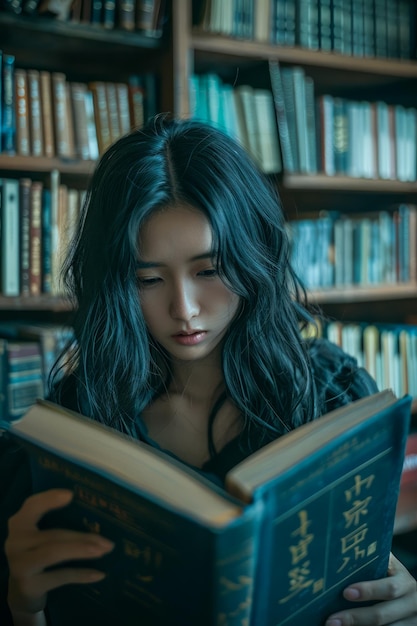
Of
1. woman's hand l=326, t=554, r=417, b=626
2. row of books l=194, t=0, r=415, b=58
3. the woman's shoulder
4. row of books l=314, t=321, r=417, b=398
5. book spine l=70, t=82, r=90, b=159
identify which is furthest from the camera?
row of books l=314, t=321, r=417, b=398

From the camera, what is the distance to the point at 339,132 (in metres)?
1.77

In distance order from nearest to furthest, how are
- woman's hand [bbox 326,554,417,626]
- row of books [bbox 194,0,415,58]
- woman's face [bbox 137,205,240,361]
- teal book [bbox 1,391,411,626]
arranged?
teal book [bbox 1,391,411,626], woman's hand [bbox 326,554,417,626], woman's face [bbox 137,205,240,361], row of books [bbox 194,0,415,58]

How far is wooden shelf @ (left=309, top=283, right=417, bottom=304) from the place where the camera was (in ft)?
5.63

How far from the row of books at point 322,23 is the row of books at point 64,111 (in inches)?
9.6

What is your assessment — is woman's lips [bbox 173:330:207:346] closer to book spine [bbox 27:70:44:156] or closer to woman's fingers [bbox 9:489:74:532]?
woman's fingers [bbox 9:489:74:532]

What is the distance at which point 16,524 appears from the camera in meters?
0.64

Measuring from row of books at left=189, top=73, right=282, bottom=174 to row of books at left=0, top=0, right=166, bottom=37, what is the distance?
17cm

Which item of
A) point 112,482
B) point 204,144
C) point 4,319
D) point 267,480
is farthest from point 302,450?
point 4,319

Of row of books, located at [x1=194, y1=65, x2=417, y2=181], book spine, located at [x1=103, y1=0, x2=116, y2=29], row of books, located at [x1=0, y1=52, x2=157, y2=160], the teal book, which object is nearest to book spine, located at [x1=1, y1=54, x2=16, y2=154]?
row of books, located at [x1=0, y1=52, x2=157, y2=160]

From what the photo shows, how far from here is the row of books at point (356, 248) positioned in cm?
174

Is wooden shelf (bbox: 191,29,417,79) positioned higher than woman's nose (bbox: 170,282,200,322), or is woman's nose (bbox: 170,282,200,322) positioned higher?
wooden shelf (bbox: 191,29,417,79)

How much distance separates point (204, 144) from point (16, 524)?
525mm

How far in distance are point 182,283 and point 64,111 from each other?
2.62 ft

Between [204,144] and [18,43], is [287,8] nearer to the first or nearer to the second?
[18,43]
